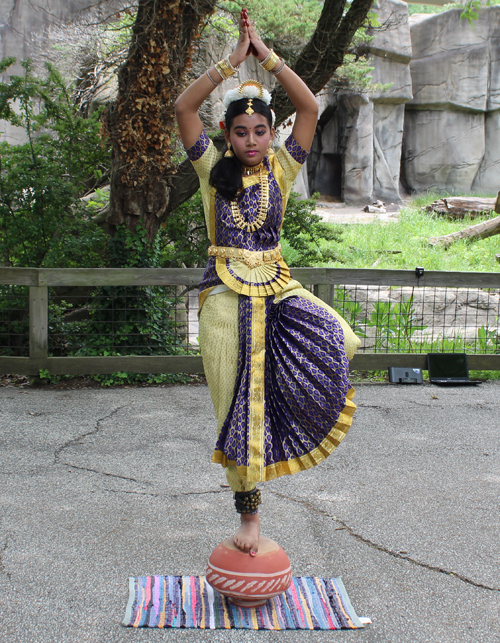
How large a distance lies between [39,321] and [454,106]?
18833 millimetres

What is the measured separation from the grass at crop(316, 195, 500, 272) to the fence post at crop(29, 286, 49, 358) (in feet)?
17.4

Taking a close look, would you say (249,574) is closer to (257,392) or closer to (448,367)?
(257,392)

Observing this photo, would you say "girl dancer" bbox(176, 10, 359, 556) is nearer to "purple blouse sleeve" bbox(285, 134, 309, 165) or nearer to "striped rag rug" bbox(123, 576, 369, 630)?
"purple blouse sleeve" bbox(285, 134, 309, 165)

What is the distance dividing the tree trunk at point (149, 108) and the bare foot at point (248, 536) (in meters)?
4.57

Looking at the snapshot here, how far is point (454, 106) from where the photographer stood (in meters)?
20.8

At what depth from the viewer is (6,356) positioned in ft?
19.4

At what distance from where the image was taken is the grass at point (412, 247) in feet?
38.9

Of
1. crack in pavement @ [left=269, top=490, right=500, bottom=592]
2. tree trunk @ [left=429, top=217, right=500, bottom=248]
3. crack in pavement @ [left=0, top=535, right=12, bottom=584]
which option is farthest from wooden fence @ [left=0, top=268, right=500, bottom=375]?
tree trunk @ [left=429, top=217, right=500, bottom=248]

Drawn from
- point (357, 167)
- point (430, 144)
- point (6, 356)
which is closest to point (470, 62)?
point (430, 144)

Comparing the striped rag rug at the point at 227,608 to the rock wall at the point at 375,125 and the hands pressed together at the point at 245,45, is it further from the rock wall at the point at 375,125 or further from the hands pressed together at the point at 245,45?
the rock wall at the point at 375,125

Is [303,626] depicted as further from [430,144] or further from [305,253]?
[430,144]

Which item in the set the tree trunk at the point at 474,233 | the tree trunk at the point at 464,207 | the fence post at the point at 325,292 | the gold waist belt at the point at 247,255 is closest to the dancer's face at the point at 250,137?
the gold waist belt at the point at 247,255

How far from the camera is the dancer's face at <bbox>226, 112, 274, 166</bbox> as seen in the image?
2324 millimetres

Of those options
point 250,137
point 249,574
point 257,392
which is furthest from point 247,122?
point 249,574
